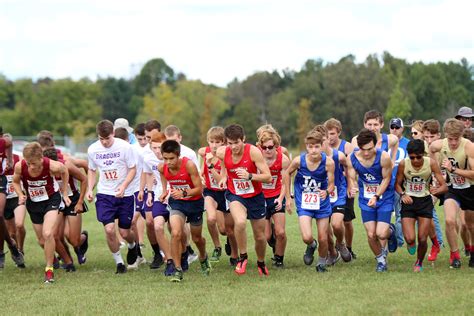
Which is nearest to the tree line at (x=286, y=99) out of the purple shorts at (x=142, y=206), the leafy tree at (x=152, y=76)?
the leafy tree at (x=152, y=76)

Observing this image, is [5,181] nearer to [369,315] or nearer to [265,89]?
[369,315]

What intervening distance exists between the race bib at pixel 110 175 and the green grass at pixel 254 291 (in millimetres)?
1434

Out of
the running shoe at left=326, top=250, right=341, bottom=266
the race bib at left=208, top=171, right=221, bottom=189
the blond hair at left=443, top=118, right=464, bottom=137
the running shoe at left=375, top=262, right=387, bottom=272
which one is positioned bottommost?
the running shoe at left=326, top=250, right=341, bottom=266

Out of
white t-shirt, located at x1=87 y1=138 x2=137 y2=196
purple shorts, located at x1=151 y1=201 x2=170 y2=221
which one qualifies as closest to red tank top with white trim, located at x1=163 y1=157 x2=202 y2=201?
purple shorts, located at x1=151 y1=201 x2=170 y2=221

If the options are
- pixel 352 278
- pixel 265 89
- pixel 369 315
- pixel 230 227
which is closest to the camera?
pixel 369 315

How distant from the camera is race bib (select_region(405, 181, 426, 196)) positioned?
1038 cm

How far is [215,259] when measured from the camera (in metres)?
12.3

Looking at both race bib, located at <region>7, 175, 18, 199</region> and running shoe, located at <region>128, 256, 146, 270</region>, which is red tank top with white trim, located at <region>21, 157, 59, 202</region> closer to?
race bib, located at <region>7, 175, 18, 199</region>

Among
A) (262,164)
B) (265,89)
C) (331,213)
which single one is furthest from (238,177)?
(265,89)

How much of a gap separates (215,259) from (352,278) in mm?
3022

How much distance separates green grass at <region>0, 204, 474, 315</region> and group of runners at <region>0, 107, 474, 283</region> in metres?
0.32

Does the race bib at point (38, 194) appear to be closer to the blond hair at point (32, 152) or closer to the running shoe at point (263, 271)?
the blond hair at point (32, 152)

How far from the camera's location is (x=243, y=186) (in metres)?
10.5

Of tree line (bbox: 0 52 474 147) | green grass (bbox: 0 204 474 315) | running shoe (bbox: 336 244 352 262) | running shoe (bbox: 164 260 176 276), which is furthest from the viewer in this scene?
tree line (bbox: 0 52 474 147)
